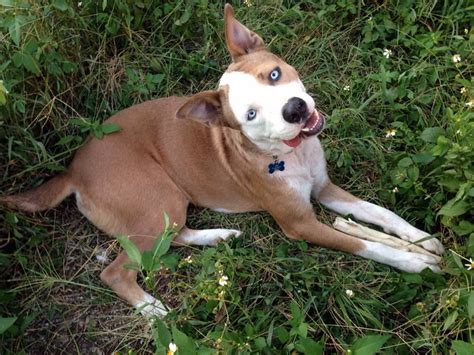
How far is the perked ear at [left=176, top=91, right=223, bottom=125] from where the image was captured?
3.01 m

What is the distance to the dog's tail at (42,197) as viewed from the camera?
3445 mm

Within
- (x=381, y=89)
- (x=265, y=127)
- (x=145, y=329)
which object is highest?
(x=265, y=127)

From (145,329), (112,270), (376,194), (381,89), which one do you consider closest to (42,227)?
(112,270)

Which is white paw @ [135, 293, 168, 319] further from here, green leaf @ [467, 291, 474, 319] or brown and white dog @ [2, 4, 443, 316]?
green leaf @ [467, 291, 474, 319]

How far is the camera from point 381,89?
385cm

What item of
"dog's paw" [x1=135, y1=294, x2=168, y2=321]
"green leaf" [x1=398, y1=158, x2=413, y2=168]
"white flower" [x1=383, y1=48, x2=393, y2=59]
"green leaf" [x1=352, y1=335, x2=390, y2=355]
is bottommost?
"dog's paw" [x1=135, y1=294, x2=168, y2=321]

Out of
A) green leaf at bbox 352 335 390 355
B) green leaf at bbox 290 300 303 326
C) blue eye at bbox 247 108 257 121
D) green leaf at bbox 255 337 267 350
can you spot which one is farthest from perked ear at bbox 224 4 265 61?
green leaf at bbox 352 335 390 355

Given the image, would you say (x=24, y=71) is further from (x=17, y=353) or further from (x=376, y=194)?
(x=376, y=194)

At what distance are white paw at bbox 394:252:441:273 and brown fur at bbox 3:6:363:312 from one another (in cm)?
25

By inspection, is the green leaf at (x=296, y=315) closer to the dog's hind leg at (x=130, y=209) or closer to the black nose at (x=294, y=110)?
the black nose at (x=294, y=110)

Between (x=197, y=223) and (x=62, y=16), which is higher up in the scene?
(x=62, y=16)

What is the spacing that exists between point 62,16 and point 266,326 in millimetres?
2547

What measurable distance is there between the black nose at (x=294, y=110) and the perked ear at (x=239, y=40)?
579mm

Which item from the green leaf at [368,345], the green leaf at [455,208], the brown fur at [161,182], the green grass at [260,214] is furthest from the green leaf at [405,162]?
the green leaf at [368,345]
